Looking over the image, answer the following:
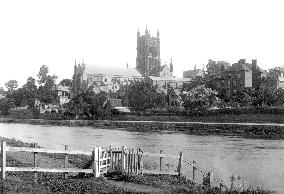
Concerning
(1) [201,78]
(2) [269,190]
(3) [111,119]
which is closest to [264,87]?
(1) [201,78]

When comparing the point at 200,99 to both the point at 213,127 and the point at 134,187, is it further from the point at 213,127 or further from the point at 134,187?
the point at 134,187

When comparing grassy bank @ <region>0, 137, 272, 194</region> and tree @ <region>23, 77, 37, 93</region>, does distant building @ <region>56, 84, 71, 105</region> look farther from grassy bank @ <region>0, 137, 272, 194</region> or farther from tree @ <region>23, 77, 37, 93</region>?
grassy bank @ <region>0, 137, 272, 194</region>

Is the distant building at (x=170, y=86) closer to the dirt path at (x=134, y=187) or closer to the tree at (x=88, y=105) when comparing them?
the tree at (x=88, y=105)

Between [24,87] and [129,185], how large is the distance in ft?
592

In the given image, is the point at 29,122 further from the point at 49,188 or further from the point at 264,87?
the point at 49,188

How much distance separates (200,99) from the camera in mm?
103375

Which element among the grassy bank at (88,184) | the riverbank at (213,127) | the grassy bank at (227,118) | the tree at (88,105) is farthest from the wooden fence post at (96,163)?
the tree at (88,105)

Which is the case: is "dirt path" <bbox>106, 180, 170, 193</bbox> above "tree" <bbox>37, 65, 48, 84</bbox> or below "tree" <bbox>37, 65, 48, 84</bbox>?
below

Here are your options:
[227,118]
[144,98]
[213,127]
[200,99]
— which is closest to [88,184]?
[213,127]

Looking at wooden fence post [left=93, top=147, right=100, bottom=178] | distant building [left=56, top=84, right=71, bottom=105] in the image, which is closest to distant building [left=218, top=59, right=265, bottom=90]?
distant building [left=56, top=84, right=71, bottom=105]

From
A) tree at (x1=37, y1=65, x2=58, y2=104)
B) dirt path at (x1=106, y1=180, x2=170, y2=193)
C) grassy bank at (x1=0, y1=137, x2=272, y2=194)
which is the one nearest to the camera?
grassy bank at (x1=0, y1=137, x2=272, y2=194)

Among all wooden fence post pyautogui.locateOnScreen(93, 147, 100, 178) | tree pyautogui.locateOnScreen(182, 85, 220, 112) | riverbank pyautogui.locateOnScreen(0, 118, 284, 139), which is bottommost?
riverbank pyautogui.locateOnScreen(0, 118, 284, 139)

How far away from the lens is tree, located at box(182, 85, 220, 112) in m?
104

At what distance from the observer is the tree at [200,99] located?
104 metres
